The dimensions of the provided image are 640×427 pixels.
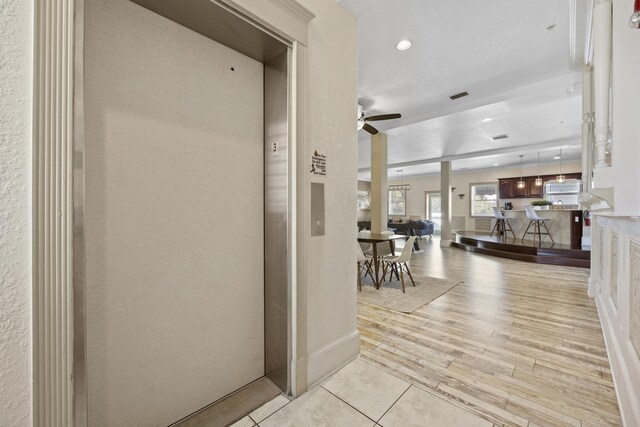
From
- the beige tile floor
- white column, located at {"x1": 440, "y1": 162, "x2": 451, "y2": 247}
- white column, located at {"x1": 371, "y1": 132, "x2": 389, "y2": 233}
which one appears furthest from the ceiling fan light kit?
white column, located at {"x1": 440, "y1": 162, "x2": 451, "y2": 247}

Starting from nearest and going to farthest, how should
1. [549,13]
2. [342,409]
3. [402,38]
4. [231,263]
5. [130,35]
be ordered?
[130,35] → [342,409] → [231,263] → [549,13] → [402,38]

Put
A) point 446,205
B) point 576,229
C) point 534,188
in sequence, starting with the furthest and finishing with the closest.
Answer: point 534,188
point 446,205
point 576,229

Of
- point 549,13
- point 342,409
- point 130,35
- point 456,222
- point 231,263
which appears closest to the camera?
point 130,35

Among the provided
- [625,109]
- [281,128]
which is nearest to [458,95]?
[625,109]

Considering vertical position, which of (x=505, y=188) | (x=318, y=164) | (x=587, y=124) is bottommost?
(x=318, y=164)

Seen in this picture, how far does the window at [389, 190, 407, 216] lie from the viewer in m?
14.0

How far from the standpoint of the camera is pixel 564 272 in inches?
192

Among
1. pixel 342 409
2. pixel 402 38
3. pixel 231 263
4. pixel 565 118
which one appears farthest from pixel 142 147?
pixel 565 118

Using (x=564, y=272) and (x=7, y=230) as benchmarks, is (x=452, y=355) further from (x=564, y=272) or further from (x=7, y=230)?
(x=564, y=272)

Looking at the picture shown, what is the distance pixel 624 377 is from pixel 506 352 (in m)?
0.73

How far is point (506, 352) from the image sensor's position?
2160mm

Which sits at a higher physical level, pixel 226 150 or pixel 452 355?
pixel 226 150

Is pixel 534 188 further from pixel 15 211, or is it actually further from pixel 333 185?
pixel 15 211

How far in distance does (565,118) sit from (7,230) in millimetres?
7368
